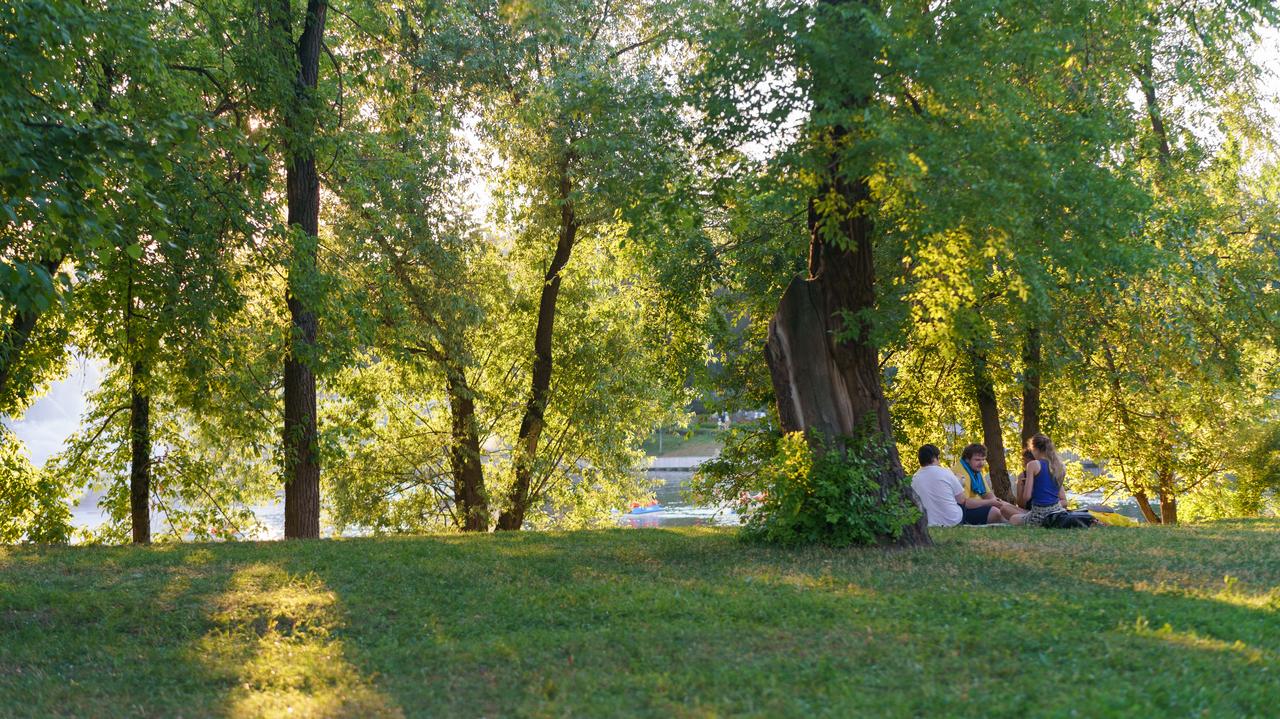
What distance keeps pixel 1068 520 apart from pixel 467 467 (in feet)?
47.2

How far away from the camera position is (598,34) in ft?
70.0

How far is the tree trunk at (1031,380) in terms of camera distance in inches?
676

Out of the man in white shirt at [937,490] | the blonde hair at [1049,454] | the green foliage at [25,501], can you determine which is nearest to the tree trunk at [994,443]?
the blonde hair at [1049,454]

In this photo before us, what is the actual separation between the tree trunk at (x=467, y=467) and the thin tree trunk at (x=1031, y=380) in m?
11.3

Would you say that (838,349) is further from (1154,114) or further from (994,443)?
(994,443)

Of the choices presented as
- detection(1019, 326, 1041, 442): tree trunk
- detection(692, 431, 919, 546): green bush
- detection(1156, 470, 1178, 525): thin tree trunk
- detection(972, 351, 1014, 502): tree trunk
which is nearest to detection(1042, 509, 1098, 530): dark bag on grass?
detection(1019, 326, 1041, 442): tree trunk

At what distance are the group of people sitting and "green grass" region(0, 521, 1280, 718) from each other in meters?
2.75

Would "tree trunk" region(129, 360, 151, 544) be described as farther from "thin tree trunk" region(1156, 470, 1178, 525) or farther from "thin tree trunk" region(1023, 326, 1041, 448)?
"thin tree trunk" region(1156, 470, 1178, 525)

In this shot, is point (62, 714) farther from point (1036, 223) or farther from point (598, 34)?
point (598, 34)

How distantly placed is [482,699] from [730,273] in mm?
11107

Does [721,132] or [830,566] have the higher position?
[721,132]

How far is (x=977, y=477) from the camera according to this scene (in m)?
15.8

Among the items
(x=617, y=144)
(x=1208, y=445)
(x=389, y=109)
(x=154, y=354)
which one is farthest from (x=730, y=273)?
(x=1208, y=445)

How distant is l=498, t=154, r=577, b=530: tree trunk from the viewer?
2381 cm
